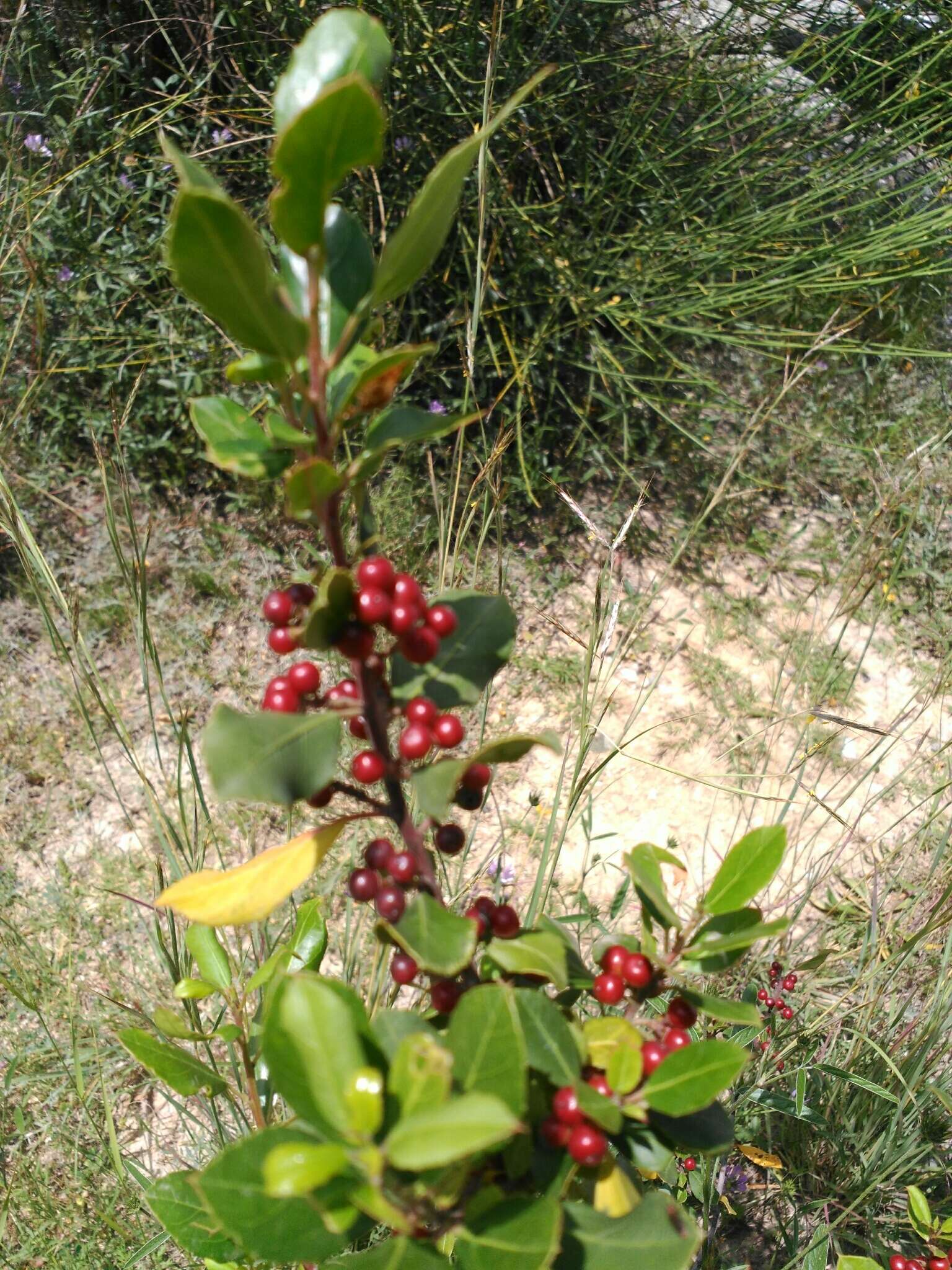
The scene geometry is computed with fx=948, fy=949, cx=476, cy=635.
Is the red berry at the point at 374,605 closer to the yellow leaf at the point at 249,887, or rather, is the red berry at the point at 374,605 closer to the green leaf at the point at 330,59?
the yellow leaf at the point at 249,887

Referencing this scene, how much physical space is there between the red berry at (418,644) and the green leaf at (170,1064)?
1.41 feet

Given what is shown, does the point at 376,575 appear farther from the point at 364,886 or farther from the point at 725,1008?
the point at 725,1008

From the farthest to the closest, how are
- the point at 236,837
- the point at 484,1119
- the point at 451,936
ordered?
1. the point at 236,837
2. the point at 451,936
3. the point at 484,1119

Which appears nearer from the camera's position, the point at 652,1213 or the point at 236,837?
the point at 652,1213

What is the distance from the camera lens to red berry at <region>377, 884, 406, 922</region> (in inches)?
21.4

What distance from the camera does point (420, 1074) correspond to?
1.43 feet

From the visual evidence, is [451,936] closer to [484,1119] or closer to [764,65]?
[484,1119]

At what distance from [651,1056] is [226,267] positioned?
1.68 feet

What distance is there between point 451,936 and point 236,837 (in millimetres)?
1756

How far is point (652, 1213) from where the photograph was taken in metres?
0.54

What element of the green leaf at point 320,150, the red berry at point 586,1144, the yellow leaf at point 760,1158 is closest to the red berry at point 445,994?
the red berry at point 586,1144

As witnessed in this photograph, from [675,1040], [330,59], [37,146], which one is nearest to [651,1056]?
[675,1040]

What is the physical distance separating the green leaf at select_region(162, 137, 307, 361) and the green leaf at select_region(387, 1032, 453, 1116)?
328 mm

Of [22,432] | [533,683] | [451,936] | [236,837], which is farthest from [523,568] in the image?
[451,936]
